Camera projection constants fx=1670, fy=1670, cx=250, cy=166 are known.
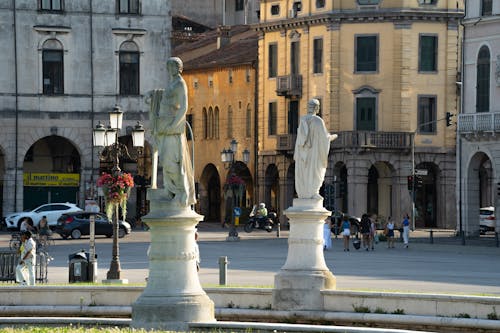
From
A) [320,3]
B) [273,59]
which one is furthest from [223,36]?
[320,3]

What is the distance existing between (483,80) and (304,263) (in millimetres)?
40030

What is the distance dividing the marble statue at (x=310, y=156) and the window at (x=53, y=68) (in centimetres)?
4884

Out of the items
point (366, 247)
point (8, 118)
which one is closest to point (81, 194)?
point (8, 118)

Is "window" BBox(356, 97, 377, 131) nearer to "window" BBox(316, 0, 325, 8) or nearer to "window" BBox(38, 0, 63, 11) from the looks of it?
"window" BBox(316, 0, 325, 8)

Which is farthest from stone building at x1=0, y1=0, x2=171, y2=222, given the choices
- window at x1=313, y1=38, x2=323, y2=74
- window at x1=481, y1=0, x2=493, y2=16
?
window at x1=481, y1=0, x2=493, y2=16

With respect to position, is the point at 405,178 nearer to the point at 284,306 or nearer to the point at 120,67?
the point at 120,67

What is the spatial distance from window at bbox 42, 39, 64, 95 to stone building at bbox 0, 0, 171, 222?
0.05 m

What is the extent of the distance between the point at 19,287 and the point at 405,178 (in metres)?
53.9

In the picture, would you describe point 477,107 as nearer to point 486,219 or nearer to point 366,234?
point 486,219

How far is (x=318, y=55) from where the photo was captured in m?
84.9

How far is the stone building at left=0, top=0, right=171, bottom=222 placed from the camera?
76.6 meters

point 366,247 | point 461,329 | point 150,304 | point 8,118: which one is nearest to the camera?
point 150,304

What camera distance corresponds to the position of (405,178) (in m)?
82.5

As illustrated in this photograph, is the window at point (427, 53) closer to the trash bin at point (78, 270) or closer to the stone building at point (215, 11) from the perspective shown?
the stone building at point (215, 11)
